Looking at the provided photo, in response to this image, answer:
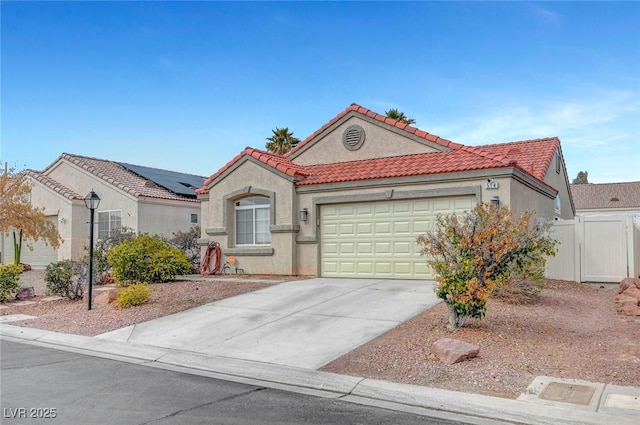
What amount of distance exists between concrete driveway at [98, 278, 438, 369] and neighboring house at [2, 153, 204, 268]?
11499mm

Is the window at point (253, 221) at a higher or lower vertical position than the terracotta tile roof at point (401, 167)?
lower

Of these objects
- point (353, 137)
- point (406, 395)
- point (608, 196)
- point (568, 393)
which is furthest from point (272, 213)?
point (608, 196)

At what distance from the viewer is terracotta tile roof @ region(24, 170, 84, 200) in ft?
79.7

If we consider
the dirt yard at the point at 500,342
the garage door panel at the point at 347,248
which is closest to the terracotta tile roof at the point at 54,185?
the dirt yard at the point at 500,342

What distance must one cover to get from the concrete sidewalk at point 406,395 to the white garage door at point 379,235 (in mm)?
7602

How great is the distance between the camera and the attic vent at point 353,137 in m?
17.5

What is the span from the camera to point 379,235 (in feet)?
50.5

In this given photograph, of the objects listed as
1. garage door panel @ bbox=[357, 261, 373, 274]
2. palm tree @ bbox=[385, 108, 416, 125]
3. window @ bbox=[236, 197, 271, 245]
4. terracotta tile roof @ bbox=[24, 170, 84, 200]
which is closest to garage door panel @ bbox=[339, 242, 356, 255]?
garage door panel @ bbox=[357, 261, 373, 274]

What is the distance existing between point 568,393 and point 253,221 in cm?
1279

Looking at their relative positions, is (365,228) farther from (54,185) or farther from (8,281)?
(54,185)

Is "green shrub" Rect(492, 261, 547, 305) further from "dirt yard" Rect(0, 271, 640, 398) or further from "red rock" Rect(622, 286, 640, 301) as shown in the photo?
"red rock" Rect(622, 286, 640, 301)

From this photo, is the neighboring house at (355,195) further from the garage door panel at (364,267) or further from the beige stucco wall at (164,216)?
the beige stucco wall at (164,216)

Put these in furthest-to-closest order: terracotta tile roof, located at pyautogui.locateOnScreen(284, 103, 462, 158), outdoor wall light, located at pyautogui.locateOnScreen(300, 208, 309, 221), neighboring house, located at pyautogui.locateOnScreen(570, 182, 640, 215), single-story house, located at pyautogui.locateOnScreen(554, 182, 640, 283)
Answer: neighboring house, located at pyautogui.locateOnScreen(570, 182, 640, 215)
outdoor wall light, located at pyautogui.locateOnScreen(300, 208, 309, 221)
terracotta tile roof, located at pyautogui.locateOnScreen(284, 103, 462, 158)
single-story house, located at pyautogui.locateOnScreen(554, 182, 640, 283)

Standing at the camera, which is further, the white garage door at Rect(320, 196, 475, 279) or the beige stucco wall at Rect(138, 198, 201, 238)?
the beige stucco wall at Rect(138, 198, 201, 238)
